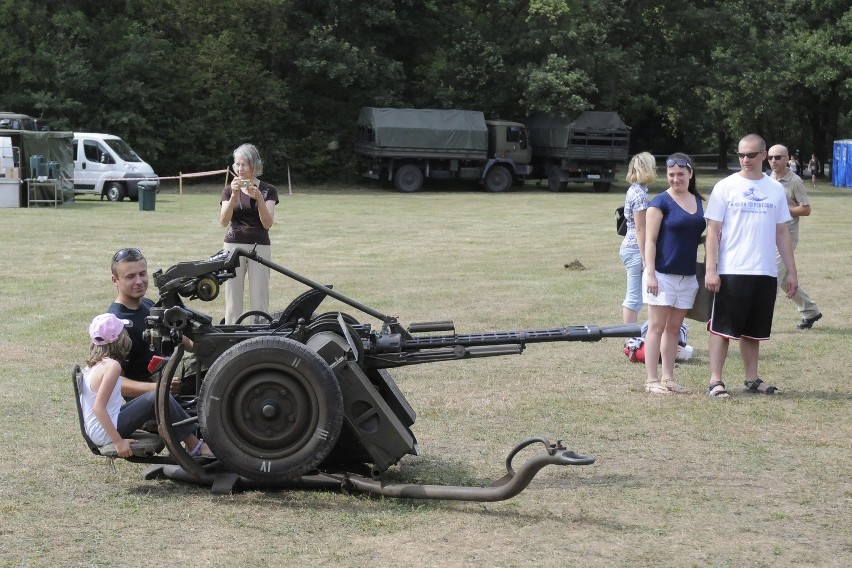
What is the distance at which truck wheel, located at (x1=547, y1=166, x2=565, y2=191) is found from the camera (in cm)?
4528

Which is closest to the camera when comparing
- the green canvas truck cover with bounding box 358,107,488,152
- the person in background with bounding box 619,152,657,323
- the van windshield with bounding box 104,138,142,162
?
the person in background with bounding box 619,152,657,323

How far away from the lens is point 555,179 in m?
45.6

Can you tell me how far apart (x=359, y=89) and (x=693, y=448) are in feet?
137

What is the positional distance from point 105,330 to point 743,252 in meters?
4.82

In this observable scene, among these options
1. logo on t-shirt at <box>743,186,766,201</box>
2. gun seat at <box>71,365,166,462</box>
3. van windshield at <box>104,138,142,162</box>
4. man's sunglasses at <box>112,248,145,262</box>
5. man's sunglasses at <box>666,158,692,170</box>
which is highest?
van windshield at <box>104,138,142,162</box>

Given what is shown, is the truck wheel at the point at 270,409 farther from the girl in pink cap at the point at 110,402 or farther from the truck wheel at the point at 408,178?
the truck wheel at the point at 408,178

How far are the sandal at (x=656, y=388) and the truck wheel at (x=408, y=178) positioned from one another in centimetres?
3467

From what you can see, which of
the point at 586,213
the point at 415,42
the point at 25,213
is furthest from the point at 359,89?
the point at 25,213

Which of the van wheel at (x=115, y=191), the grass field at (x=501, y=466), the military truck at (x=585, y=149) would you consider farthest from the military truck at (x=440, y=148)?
the grass field at (x=501, y=466)

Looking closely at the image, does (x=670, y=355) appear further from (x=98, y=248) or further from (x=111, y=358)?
(x=98, y=248)

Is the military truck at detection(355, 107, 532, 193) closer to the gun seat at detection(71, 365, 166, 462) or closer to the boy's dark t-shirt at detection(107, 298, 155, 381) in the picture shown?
the boy's dark t-shirt at detection(107, 298, 155, 381)

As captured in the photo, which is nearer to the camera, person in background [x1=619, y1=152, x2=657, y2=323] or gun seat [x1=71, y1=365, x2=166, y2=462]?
gun seat [x1=71, y1=365, x2=166, y2=462]

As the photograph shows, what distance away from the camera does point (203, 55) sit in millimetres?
46094

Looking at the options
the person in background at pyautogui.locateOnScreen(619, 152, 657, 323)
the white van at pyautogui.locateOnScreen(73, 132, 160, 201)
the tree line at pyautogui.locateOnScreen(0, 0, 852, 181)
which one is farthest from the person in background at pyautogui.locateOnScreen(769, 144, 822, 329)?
the tree line at pyautogui.locateOnScreen(0, 0, 852, 181)
